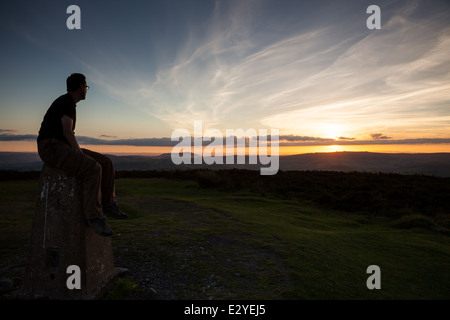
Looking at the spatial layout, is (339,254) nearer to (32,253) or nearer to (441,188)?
(32,253)

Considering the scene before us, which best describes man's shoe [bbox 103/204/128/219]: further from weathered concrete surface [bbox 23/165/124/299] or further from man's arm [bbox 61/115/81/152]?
man's arm [bbox 61/115/81/152]

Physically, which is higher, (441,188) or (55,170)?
(55,170)

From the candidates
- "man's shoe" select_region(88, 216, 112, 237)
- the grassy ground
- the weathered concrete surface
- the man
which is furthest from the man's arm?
the grassy ground

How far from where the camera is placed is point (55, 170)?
4.29m

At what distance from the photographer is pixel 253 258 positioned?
6273 millimetres

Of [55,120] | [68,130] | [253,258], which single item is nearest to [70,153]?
[68,130]

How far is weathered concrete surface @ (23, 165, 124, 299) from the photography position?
4230 mm

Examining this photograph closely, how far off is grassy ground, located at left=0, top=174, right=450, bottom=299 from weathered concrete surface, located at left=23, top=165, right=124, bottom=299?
2.68 feet

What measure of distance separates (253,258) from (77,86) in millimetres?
5268

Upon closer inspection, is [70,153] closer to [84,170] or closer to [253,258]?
[84,170]

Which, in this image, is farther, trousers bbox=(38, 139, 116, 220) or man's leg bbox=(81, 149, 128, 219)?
man's leg bbox=(81, 149, 128, 219)

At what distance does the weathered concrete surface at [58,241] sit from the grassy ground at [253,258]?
0.82m
